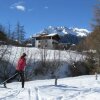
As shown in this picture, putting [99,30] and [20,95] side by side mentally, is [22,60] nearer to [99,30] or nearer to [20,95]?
[20,95]

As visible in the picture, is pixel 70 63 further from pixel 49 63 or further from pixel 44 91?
pixel 44 91

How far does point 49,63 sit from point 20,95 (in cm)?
4287

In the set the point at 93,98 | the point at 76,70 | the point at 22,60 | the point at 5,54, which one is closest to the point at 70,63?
the point at 76,70

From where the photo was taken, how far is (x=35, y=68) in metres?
57.0

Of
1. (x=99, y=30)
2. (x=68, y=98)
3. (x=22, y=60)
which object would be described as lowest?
(x=68, y=98)

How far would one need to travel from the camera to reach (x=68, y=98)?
16594 millimetres

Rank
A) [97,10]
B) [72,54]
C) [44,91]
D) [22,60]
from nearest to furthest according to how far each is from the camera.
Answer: [44,91] → [22,60] → [97,10] → [72,54]

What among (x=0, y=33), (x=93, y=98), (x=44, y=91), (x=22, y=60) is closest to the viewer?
(x=93, y=98)

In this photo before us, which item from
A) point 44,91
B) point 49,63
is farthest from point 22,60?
point 49,63

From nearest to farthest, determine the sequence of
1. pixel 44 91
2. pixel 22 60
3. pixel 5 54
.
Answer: pixel 44 91
pixel 22 60
pixel 5 54

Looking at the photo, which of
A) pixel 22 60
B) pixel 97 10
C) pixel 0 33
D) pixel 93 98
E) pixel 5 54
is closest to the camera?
pixel 93 98

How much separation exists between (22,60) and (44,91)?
304cm

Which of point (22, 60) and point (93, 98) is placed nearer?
point (93, 98)

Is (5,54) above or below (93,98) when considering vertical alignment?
above
